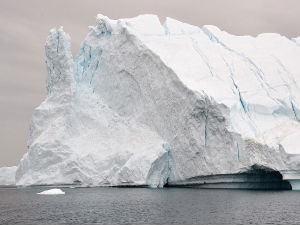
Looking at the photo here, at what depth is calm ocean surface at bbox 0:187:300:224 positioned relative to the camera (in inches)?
703

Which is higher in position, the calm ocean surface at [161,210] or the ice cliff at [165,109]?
the ice cliff at [165,109]

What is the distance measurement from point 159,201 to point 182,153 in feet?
25.8

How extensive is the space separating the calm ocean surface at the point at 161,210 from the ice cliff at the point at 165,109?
13.2ft

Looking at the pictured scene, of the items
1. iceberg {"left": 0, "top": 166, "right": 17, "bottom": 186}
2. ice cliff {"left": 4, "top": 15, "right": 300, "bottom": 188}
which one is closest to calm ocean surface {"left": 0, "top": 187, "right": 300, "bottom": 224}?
ice cliff {"left": 4, "top": 15, "right": 300, "bottom": 188}

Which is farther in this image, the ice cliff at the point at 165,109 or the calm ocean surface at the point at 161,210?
the ice cliff at the point at 165,109

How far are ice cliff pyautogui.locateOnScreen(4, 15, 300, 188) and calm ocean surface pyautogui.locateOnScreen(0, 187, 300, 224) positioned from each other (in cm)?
403

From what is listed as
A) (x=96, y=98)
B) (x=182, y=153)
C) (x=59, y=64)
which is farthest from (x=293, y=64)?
(x=59, y=64)

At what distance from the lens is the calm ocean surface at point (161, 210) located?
58.6 ft

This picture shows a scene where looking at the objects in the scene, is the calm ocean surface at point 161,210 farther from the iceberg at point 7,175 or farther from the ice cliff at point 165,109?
the iceberg at point 7,175

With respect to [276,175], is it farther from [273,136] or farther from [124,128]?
[124,128]

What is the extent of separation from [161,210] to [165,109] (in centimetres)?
1259

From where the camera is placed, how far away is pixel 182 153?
103ft

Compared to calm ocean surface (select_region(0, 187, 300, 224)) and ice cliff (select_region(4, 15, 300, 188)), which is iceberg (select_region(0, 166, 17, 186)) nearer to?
ice cliff (select_region(4, 15, 300, 188))

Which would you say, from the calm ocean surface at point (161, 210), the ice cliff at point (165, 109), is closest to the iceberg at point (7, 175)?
the ice cliff at point (165, 109)
